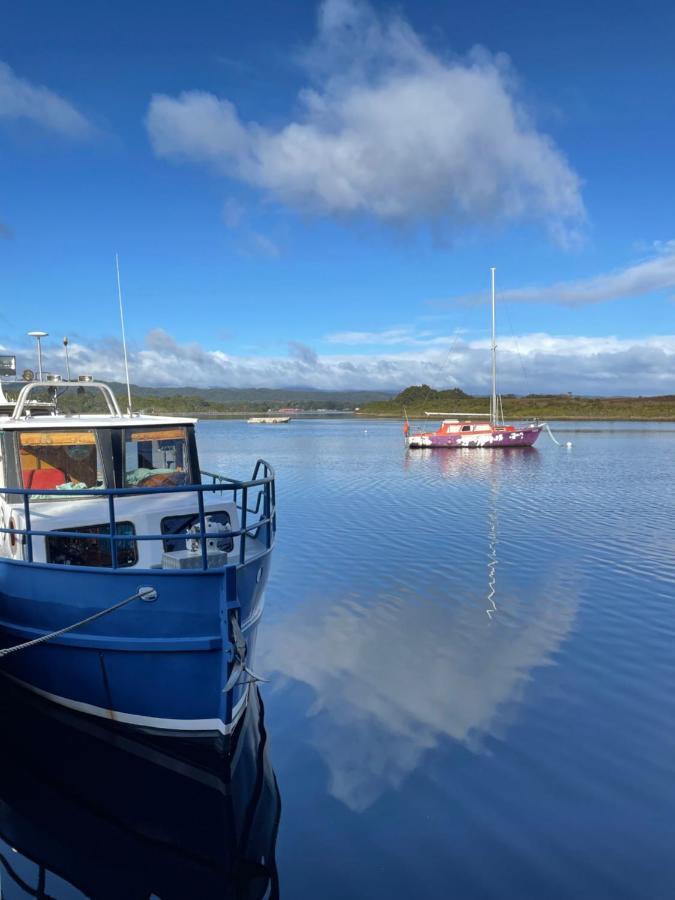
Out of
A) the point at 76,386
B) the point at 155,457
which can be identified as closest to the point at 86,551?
the point at 155,457

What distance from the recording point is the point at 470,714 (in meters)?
9.09

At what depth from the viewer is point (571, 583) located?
15.2 metres

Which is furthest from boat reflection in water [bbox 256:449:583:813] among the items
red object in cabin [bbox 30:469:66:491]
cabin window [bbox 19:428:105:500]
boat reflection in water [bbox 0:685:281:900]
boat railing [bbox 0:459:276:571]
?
red object in cabin [bbox 30:469:66:491]

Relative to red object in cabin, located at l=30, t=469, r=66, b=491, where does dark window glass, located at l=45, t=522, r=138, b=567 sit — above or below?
below

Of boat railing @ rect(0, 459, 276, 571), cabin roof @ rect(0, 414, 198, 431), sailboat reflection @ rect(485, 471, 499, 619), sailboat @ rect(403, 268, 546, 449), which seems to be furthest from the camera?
sailboat @ rect(403, 268, 546, 449)

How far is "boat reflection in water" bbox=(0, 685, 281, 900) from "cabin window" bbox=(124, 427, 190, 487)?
3.66m

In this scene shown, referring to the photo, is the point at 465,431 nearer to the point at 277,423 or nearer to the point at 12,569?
the point at 12,569

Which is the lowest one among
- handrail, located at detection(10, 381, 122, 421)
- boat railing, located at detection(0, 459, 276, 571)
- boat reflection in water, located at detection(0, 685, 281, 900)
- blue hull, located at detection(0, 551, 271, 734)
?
boat reflection in water, located at detection(0, 685, 281, 900)

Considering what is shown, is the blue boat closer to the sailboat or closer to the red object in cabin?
the red object in cabin

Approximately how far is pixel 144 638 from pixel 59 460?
3.99m

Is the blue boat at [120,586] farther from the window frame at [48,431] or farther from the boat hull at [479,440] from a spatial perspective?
the boat hull at [479,440]

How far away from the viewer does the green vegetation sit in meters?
123

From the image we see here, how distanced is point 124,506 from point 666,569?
42.1ft

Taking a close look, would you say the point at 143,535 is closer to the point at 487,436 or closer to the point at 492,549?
the point at 492,549
